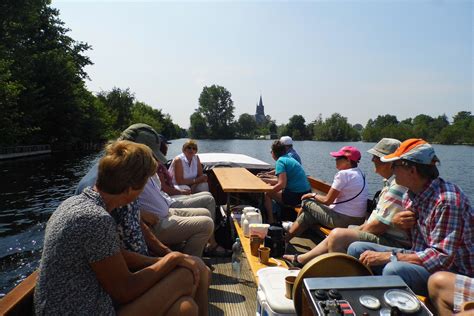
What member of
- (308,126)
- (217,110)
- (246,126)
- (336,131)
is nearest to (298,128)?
(308,126)

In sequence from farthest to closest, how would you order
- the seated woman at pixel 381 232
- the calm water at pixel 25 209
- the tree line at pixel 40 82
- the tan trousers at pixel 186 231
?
the tree line at pixel 40 82
the calm water at pixel 25 209
the tan trousers at pixel 186 231
the seated woman at pixel 381 232

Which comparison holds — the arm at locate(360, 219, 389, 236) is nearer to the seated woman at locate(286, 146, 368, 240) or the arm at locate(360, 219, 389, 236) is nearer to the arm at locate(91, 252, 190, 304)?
the seated woman at locate(286, 146, 368, 240)

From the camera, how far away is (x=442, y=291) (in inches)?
70.2

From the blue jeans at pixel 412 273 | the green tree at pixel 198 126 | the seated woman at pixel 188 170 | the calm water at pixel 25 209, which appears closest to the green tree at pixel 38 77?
the calm water at pixel 25 209

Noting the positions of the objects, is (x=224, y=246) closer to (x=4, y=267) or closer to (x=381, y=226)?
(x=381, y=226)

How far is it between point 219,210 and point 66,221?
3.53 meters

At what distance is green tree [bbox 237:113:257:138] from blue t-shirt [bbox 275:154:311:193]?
92.8m

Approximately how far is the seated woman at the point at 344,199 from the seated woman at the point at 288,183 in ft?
2.29

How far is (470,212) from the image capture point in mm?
1949

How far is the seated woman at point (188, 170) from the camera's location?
4.99 m

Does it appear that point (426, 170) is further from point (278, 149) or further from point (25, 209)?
point (25, 209)

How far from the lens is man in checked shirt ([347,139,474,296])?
1.93 meters

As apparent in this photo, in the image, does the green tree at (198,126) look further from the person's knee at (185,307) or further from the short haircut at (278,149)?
the person's knee at (185,307)

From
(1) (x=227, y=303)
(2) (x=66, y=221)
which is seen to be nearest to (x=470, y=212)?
(1) (x=227, y=303)
